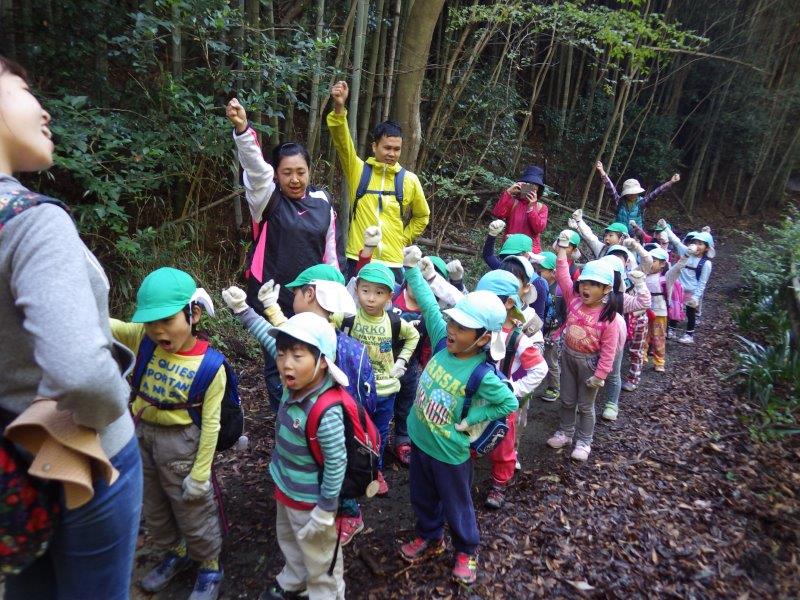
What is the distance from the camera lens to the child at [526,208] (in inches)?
193

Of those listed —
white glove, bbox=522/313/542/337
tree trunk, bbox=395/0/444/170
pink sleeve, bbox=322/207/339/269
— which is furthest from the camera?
tree trunk, bbox=395/0/444/170

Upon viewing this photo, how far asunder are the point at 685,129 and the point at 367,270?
58.4 feet

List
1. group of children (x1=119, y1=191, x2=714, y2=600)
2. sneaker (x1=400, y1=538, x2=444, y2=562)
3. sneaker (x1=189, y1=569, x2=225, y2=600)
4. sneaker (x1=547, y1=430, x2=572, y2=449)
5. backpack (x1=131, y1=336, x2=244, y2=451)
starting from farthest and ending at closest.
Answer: sneaker (x1=547, y1=430, x2=572, y2=449), sneaker (x1=400, y1=538, x2=444, y2=562), sneaker (x1=189, y1=569, x2=225, y2=600), backpack (x1=131, y1=336, x2=244, y2=451), group of children (x1=119, y1=191, x2=714, y2=600)

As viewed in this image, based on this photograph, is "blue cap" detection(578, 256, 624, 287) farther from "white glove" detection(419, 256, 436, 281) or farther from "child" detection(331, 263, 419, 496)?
"child" detection(331, 263, 419, 496)

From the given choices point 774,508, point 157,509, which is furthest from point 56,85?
point 774,508

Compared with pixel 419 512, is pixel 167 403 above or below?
above

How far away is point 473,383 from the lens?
2.40 m

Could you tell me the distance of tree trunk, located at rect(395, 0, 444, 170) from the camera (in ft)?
16.6

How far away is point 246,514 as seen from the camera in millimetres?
2979

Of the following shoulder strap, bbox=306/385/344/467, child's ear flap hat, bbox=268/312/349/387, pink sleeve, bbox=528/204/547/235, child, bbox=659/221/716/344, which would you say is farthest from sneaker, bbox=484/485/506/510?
child, bbox=659/221/716/344

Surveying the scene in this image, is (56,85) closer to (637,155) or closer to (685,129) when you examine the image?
(637,155)

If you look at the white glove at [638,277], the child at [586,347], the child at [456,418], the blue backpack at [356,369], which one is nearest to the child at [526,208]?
the child at [586,347]

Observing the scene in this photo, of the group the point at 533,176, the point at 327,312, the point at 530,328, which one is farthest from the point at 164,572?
the point at 533,176

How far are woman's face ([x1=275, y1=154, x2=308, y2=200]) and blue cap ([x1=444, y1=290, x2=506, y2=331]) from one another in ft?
4.22
